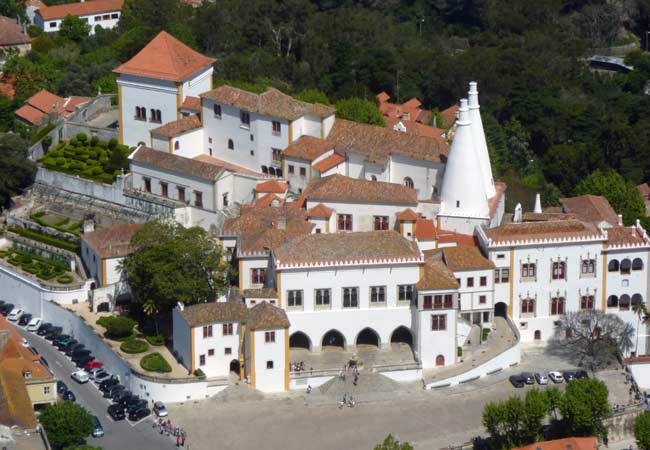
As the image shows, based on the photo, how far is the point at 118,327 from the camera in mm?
96500

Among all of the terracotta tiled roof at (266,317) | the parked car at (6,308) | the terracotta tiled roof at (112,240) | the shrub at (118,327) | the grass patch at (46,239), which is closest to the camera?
the terracotta tiled roof at (266,317)

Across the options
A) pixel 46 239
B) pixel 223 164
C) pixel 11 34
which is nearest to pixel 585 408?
pixel 223 164

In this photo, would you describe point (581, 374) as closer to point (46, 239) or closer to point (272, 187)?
point (272, 187)

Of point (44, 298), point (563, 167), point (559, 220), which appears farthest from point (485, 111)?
point (44, 298)

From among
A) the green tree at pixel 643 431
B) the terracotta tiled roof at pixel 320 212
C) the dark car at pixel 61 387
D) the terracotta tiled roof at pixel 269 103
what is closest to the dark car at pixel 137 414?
the dark car at pixel 61 387

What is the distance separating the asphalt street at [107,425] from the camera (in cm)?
8912

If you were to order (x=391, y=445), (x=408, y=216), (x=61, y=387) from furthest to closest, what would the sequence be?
(x=408, y=216) → (x=61, y=387) → (x=391, y=445)

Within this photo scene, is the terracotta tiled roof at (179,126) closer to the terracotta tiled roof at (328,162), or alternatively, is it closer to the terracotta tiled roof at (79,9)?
the terracotta tiled roof at (328,162)

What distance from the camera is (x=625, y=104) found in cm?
13512

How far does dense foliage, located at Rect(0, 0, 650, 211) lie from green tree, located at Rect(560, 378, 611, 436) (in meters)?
23.5

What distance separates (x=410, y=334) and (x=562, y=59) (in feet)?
171

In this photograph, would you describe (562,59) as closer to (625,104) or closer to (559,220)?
(625,104)

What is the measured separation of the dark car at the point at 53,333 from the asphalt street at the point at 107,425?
2045 mm

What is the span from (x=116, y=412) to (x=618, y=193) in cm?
3817
